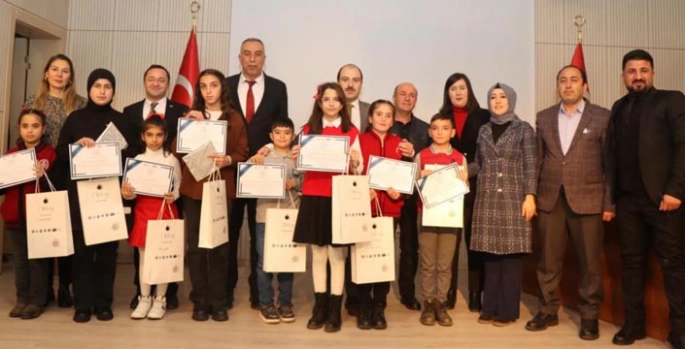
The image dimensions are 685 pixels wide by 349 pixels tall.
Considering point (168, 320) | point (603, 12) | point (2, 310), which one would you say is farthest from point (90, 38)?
point (603, 12)

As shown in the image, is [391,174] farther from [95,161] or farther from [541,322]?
[95,161]

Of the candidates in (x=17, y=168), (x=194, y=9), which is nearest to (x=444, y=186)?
(x=17, y=168)

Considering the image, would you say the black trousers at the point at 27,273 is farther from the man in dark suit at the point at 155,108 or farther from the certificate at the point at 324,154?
the certificate at the point at 324,154

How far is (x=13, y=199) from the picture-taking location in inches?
120

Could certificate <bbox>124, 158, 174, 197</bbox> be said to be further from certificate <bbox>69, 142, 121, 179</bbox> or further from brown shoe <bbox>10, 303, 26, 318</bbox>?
brown shoe <bbox>10, 303, 26, 318</bbox>

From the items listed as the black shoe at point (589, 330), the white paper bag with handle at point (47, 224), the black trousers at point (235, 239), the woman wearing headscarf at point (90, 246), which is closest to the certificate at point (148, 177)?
the woman wearing headscarf at point (90, 246)

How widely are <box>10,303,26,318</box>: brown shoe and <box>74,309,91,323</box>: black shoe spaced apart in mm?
365

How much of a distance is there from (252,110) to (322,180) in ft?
3.31

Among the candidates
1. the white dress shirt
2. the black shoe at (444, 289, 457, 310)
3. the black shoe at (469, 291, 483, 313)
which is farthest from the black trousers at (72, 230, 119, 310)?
the black shoe at (469, 291, 483, 313)

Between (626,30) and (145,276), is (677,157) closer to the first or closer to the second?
(145,276)

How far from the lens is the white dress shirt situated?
142 inches

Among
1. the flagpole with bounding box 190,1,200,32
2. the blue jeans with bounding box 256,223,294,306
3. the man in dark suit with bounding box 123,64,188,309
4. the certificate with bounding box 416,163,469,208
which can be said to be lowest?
the blue jeans with bounding box 256,223,294,306

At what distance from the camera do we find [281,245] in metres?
2.94

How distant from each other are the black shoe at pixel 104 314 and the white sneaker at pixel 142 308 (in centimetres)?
13
